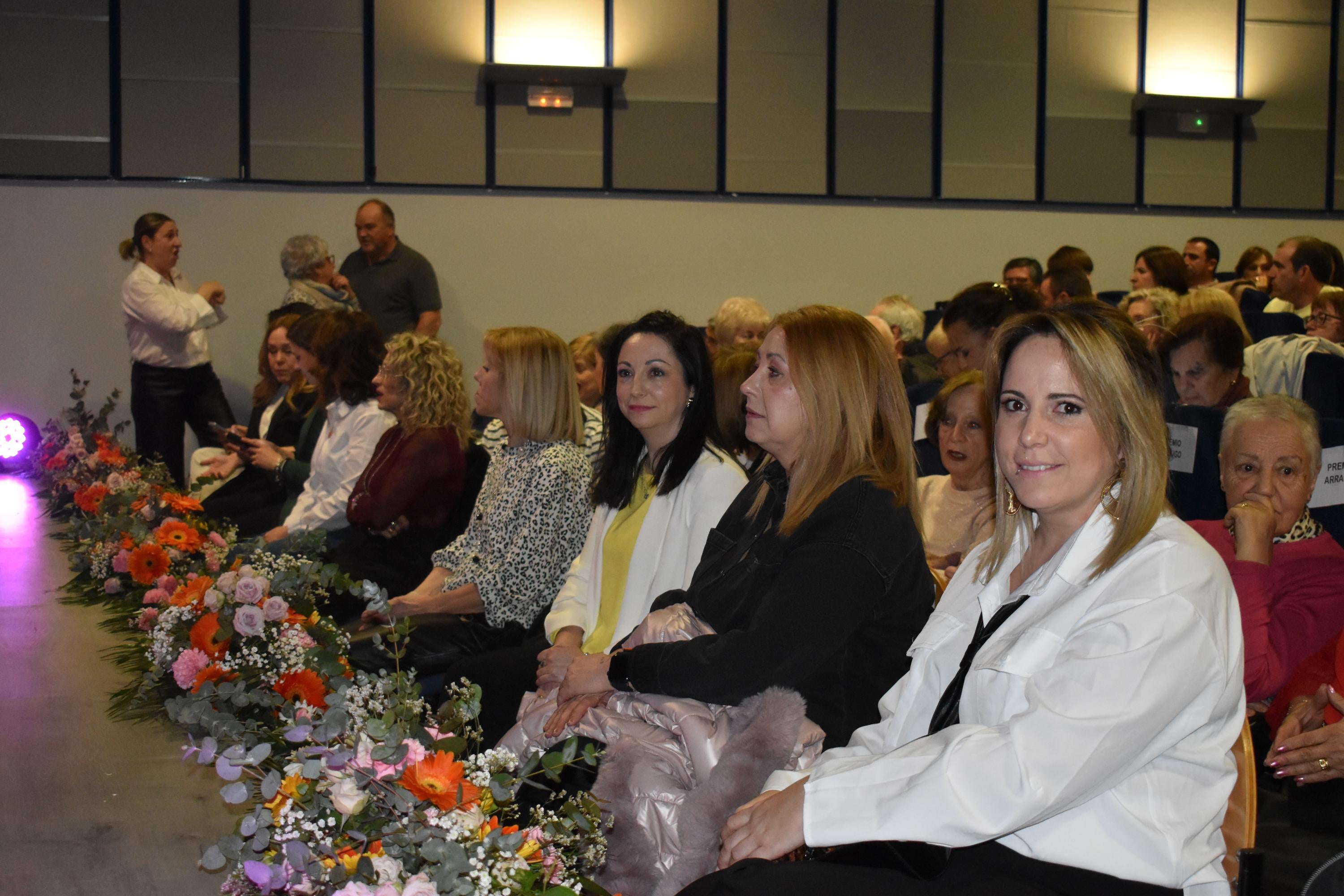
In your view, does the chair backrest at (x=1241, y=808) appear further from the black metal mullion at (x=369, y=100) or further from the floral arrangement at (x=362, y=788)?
the black metal mullion at (x=369, y=100)

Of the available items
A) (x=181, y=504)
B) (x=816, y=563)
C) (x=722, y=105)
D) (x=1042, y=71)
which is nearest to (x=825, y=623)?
(x=816, y=563)

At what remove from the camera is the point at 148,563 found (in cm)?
410

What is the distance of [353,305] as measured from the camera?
301 inches

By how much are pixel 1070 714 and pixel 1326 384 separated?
12.0ft

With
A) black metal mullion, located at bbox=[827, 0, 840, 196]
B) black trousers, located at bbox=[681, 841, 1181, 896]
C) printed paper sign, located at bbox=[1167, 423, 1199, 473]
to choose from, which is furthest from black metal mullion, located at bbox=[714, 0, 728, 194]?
black trousers, located at bbox=[681, 841, 1181, 896]

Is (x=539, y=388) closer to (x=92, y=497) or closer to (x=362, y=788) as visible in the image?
(x=362, y=788)

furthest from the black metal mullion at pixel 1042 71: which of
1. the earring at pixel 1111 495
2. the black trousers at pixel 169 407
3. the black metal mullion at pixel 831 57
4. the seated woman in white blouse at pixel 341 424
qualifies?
the earring at pixel 1111 495

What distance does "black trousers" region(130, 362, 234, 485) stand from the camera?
762 centimetres

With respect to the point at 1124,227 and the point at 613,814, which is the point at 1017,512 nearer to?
the point at 613,814

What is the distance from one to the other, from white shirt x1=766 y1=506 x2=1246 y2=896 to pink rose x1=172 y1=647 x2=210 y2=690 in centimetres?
195

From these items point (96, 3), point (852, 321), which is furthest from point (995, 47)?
point (852, 321)

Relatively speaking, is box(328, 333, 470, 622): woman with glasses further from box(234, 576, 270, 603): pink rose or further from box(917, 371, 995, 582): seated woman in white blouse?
box(917, 371, 995, 582): seated woman in white blouse

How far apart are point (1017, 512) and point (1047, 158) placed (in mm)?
8726

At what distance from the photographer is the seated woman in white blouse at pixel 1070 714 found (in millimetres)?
1541
